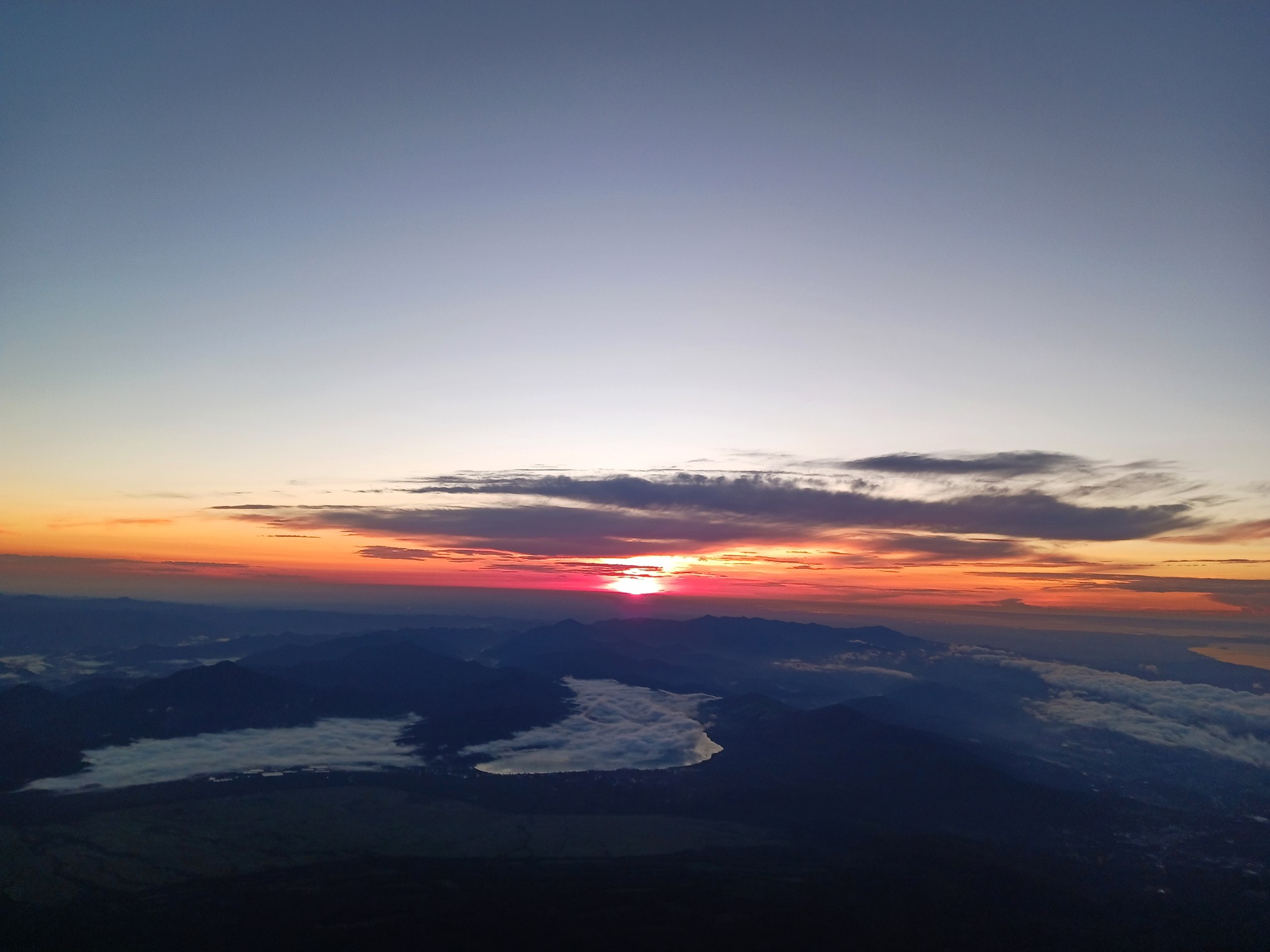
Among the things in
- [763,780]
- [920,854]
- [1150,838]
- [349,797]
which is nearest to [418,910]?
[349,797]

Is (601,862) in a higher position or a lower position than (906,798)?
higher

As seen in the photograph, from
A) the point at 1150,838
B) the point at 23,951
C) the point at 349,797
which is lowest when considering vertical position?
the point at 1150,838

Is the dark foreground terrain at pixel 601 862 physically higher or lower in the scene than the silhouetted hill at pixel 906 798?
higher

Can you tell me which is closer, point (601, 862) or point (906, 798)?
point (601, 862)

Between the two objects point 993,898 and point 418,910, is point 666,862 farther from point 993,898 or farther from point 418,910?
point 993,898

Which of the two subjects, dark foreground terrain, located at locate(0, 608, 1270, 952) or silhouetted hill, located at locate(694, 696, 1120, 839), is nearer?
dark foreground terrain, located at locate(0, 608, 1270, 952)

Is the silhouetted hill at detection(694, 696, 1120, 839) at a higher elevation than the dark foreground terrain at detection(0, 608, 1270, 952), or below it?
below

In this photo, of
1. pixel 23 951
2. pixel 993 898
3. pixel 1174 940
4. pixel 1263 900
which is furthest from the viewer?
pixel 1263 900

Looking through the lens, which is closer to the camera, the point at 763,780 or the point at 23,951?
the point at 23,951

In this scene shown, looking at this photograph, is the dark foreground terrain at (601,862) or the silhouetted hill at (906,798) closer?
the dark foreground terrain at (601,862)

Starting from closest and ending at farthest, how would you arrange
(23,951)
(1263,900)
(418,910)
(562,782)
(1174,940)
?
(23,951) < (418,910) < (1174,940) < (1263,900) < (562,782)

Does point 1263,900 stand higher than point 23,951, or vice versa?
point 23,951
